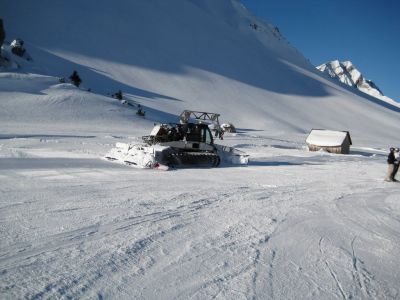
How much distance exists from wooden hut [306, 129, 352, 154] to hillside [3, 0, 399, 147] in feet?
72.0

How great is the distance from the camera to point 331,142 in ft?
123

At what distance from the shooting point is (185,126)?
1536 cm

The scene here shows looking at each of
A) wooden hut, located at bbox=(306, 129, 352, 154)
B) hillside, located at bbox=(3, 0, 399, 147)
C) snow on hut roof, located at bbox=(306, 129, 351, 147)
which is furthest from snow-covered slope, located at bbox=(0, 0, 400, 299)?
hillside, located at bbox=(3, 0, 399, 147)

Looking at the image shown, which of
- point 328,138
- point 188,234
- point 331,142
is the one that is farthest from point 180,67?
point 188,234

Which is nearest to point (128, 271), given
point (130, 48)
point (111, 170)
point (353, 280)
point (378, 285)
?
point (353, 280)

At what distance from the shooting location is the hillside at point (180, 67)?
77.4 meters

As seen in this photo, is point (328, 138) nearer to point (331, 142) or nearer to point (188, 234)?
point (331, 142)

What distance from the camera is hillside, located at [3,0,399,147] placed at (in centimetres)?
7738

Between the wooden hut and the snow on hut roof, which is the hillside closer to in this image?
the snow on hut roof

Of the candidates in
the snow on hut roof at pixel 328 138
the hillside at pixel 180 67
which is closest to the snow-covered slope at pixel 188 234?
the snow on hut roof at pixel 328 138

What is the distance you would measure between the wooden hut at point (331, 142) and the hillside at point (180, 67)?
72.0ft

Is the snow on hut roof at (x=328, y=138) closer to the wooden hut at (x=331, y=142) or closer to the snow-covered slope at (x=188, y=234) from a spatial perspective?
the wooden hut at (x=331, y=142)

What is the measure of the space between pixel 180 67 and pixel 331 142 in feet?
232

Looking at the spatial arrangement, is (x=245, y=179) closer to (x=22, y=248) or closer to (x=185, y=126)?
(x=185, y=126)
